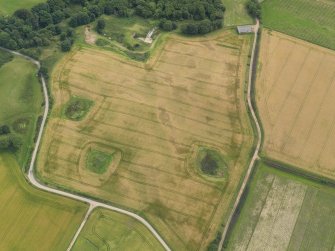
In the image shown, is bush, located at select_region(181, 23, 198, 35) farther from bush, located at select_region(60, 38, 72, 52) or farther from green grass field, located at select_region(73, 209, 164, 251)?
green grass field, located at select_region(73, 209, 164, 251)

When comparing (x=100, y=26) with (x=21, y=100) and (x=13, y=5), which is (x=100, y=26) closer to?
(x=13, y=5)

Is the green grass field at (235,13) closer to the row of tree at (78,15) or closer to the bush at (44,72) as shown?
the row of tree at (78,15)

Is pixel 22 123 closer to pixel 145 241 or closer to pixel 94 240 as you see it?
pixel 94 240

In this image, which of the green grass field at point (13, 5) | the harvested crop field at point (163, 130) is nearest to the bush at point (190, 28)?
the harvested crop field at point (163, 130)

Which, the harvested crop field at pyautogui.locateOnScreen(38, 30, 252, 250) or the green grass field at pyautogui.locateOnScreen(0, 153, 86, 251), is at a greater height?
the harvested crop field at pyautogui.locateOnScreen(38, 30, 252, 250)

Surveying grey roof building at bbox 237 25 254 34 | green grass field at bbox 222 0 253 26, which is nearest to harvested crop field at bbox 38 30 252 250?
grey roof building at bbox 237 25 254 34

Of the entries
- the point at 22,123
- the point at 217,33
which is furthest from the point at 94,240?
the point at 217,33

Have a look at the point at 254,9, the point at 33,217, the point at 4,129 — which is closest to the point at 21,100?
the point at 4,129
